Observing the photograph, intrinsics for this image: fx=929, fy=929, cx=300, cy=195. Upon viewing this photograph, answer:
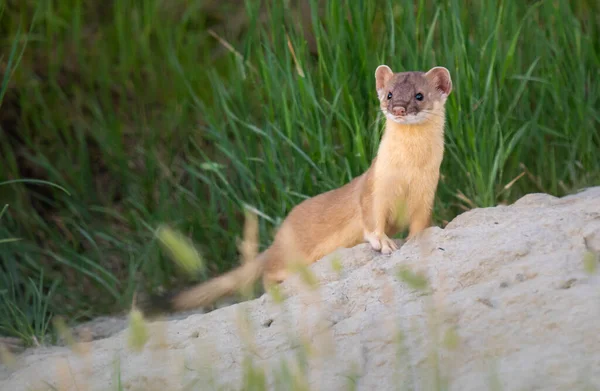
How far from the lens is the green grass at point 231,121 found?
4.33 meters

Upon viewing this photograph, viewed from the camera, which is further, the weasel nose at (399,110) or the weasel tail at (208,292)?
the weasel tail at (208,292)

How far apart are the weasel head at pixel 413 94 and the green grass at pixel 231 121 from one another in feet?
1.08

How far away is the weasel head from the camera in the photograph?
143 inches

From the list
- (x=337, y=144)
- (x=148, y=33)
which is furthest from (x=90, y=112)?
(x=337, y=144)

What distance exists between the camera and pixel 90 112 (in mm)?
5949

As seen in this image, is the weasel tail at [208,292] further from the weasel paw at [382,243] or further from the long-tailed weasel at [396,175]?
the weasel paw at [382,243]

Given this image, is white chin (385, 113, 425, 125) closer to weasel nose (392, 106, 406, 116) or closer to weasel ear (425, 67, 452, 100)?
weasel nose (392, 106, 406, 116)

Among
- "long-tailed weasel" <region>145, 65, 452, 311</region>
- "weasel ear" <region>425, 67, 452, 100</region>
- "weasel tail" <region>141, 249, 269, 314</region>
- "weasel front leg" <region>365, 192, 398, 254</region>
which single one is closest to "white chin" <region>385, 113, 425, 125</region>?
"long-tailed weasel" <region>145, 65, 452, 311</region>

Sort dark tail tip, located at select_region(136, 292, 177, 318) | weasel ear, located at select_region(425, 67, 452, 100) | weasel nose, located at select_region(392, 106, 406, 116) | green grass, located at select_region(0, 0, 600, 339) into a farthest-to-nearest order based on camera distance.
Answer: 1. green grass, located at select_region(0, 0, 600, 339)
2. dark tail tip, located at select_region(136, 292, 177, 318)
3. weasel ear, located at select_region(425, 67, 452, 100)
4. weasel nose, located at select_region(392, 106, 406, 116)

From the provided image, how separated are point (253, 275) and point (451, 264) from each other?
1.44 m

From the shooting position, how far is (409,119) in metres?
3.62

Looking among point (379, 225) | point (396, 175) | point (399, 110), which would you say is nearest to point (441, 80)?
point (399, 110)

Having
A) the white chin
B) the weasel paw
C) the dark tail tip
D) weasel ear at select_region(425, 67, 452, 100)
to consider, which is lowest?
the dark tail tip

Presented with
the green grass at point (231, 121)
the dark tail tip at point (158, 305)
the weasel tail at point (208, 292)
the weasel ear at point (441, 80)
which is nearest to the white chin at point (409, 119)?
the weasel ear at point (441, 80)
